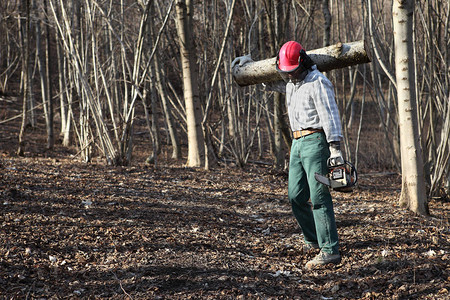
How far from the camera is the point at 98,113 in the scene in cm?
708

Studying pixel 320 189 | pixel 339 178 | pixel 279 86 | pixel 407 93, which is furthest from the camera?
pixel 407 93

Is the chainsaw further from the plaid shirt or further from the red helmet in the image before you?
the red helmet

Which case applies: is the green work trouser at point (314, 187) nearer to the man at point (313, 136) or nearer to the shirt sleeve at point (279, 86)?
the man at point (313, 136)

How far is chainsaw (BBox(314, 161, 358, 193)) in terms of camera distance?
346cm

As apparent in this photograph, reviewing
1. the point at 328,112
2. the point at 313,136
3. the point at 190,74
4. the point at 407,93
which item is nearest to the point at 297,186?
the point at 313,136

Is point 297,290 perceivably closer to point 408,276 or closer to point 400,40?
point 408,276

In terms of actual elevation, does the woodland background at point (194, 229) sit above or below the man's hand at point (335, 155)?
below

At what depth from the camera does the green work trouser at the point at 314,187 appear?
3.65m

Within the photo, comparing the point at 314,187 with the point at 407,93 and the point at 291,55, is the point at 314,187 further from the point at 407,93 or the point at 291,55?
the point at 407,93

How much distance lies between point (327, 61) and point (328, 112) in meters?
0.84

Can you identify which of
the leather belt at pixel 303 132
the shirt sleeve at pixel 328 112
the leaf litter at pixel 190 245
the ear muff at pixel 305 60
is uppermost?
the ear muff at pixel 305 60

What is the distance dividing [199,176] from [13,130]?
9.41 metres

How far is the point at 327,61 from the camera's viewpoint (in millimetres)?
4191

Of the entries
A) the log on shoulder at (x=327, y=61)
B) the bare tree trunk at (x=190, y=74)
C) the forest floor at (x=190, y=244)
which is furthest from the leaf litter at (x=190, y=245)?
the bare tree trunk at (x=190, y=74)
